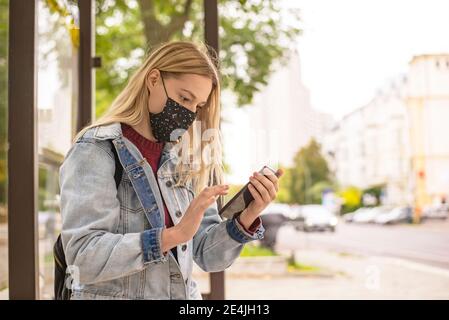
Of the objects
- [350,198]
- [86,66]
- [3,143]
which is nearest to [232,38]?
[350,198]

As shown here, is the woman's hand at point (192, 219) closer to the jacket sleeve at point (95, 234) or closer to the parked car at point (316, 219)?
the jacket sleeve at point (95, 234)

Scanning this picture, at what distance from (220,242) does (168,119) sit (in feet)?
0.80

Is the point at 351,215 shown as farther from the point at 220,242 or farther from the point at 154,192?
the point at 154,192

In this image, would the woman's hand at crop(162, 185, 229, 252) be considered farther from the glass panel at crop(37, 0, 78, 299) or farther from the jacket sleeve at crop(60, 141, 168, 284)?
the glass panel at crop(37, 0, 78, 299)

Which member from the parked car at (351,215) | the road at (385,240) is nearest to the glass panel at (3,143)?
the road at (385,240)

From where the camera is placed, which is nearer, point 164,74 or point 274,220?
point 164,74

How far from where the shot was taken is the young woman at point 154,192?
0.89 meters

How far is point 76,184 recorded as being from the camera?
0.91 m

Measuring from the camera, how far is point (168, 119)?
1048mm

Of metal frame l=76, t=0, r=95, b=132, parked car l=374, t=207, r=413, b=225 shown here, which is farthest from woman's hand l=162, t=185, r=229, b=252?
parked car l=374, t=207, r=413, b=225

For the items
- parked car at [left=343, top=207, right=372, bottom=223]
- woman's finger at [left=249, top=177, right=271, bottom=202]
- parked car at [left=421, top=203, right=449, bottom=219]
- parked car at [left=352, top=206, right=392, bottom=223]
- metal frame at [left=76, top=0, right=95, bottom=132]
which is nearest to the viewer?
woman's finger at [left=249, top=177, right=271, bottom=202]

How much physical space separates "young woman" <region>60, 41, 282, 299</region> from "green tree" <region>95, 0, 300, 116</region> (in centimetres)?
336

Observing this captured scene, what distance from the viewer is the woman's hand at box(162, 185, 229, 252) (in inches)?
35.0
